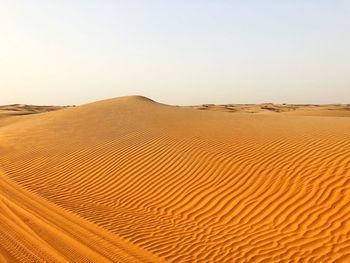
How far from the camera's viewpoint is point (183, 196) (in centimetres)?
952

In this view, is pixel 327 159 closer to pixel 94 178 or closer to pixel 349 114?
pixel 94 178

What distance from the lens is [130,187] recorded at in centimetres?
1055

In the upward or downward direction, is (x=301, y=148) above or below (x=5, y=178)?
above

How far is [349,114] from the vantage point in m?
36.2

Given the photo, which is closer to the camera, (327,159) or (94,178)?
(327,159)

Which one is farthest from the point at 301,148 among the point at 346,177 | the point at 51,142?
the point at 51,142

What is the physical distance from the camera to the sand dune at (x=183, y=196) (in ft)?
22.2

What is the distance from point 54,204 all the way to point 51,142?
23.7 feet

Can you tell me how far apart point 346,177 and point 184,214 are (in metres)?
3.49

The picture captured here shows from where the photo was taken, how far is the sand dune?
A: 22.2 feet

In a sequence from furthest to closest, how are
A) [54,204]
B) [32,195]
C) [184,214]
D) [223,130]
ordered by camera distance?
[223,130]
[32,195]
[54,204]
[184,214]

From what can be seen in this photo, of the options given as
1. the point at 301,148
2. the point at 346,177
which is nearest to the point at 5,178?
the point at 301,148

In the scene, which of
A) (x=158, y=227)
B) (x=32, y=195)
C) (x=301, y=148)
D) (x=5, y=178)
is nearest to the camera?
(x=158, y=227)

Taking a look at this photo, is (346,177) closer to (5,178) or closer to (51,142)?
(5,178)
